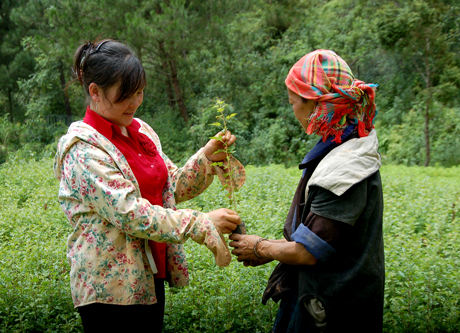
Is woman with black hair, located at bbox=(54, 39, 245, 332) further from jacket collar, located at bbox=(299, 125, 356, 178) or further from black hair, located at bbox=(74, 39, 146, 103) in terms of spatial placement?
jacket collar, located at bbox=(299, 125, 356, 178)

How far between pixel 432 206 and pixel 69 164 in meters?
4.77

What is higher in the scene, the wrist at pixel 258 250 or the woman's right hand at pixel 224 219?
the woman's right hand at pixel 224 219

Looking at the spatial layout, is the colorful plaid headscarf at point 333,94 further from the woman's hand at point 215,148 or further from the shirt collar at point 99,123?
the shirt collar at point 99,123

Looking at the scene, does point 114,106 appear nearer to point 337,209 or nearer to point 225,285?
point 337,209

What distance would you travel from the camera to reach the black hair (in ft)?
5.61

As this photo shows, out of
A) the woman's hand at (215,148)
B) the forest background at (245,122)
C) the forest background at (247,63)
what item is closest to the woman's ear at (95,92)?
the woman's hand at (215,148)

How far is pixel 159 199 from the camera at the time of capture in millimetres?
1987

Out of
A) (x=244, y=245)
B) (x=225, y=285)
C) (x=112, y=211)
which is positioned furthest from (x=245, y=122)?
(x=112, y=211)

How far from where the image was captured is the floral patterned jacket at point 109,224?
1629 millimetres

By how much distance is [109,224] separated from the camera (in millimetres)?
1721

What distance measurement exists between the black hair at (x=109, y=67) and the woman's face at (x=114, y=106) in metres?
0.02

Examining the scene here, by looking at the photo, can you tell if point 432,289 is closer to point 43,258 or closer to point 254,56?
point 43,258

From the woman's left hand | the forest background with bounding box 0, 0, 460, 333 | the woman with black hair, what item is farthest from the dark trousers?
the forest background with bounding box 0, 0, 460, 333

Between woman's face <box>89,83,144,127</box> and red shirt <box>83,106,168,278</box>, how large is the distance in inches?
1.3
